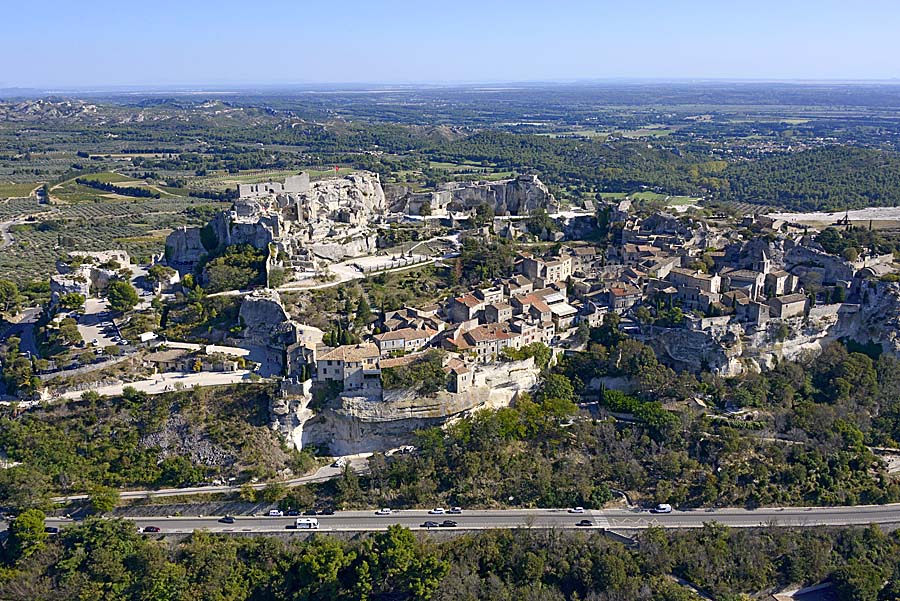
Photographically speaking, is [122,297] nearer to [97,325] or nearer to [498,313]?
[97,325]

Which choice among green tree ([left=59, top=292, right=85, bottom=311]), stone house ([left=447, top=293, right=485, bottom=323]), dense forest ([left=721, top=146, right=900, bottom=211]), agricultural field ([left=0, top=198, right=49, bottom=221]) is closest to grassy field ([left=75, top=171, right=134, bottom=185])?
agricultural field ([left=0, top=198, right=49, bottom=221])

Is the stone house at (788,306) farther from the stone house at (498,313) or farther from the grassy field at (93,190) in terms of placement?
the grassy field at (93,190)

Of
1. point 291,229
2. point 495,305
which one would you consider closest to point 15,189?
point 291,229

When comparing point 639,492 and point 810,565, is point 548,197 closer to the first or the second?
point 639,492

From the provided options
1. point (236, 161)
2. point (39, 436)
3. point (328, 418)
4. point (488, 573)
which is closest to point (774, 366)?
point (488, 573)

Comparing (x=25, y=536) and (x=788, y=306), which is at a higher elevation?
(x=788, y=306)
